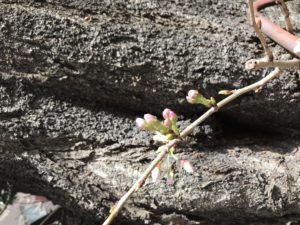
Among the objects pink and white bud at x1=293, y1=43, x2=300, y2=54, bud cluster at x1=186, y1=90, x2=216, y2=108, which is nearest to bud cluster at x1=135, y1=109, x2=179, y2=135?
bud cluster at x1=186, y1=90, x2=216, y2=108

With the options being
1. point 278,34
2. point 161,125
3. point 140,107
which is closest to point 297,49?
point 278,34

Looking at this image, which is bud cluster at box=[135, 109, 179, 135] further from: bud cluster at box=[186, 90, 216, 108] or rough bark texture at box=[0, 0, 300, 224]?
rough bark texture at box=[0, 0, 300, 224]

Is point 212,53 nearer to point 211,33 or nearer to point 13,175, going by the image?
point 211,33

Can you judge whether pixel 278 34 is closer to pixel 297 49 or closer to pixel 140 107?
pixel 297 49

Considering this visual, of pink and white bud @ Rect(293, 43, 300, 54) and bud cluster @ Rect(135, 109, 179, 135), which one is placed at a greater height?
pink and white bud @ Rect(293, 43, 300, 54)

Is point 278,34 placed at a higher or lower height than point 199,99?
higher

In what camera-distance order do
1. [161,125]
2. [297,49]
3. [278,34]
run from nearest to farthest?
[161,125] → [297,49] → [278,34]

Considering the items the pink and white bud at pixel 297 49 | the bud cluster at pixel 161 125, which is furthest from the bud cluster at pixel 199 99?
the pink and white bud at pixel 297 49

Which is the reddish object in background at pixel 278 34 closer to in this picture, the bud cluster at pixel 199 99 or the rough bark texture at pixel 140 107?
the rough bark texture at pixel 140 107

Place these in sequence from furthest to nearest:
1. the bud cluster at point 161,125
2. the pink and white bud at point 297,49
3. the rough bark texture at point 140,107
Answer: the rough bark texture at point 140,107
the pink and white bud at point 297,49
the bud cluster at point 161,125
